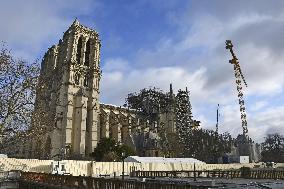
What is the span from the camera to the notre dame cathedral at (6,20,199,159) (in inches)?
3069

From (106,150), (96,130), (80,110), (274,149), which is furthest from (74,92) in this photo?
(274,149)

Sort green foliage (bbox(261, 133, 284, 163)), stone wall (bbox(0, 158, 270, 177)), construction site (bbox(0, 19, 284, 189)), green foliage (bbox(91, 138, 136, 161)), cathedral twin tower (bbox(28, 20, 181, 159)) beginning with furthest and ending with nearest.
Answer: green foliage (bbox(261, 133, 284, 163)), cathedral twin tower (bbox(28, 20, 181, 159)), green foliage (bbox(91, 138, 136, 161)), construction site (bbox(0, 19, 284, 189)), stone wall (bbox(0, 158, 270, 177))

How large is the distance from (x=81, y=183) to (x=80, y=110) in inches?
2469

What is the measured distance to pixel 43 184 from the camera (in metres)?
26.5

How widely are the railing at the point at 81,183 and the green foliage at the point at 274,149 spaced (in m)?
105

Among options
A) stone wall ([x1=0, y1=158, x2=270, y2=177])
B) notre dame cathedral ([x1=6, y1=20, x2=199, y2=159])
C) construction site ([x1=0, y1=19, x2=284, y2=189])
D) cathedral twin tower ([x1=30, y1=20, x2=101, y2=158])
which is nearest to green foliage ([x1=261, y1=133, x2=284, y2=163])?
construction site ([x1=0, y1=19, x2=284, y2=189])

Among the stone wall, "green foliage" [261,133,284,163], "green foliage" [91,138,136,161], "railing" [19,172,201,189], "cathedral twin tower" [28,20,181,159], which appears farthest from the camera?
"green foliage" [261,133,284,163]

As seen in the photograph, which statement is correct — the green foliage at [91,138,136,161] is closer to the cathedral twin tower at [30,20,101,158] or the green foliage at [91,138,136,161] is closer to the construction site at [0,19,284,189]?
the construction site at [0,19,284,189]

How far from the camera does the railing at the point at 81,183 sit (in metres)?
15.9

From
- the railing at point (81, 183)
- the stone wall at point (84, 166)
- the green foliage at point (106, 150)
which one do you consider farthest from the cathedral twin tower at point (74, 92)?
the railing at point (81, 183)

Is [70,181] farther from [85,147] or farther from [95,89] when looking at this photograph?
[95,89]

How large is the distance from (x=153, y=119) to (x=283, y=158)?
51.0m

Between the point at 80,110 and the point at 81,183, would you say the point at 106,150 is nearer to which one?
the point at 80,110

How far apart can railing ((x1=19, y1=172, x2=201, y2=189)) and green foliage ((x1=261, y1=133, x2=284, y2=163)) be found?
105 meters
